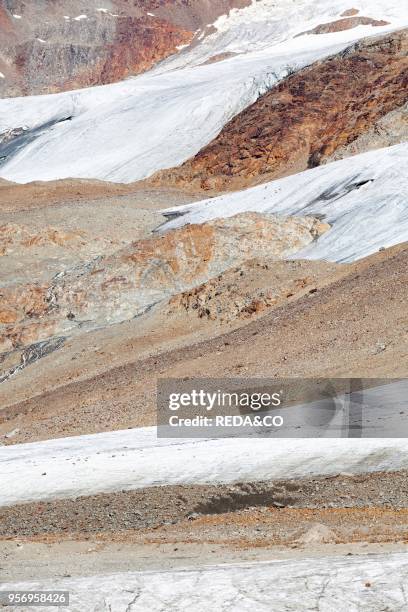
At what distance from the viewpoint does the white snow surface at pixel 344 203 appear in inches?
1334

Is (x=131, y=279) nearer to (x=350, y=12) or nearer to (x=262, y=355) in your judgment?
(x=262, y=355)

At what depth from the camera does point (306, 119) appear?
60312 millimetres

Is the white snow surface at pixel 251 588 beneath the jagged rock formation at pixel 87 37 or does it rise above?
beneath

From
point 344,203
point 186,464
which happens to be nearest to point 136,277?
point 344,203

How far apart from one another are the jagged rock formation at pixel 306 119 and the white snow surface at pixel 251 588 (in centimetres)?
4392

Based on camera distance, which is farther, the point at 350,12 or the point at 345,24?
the point at 350,12

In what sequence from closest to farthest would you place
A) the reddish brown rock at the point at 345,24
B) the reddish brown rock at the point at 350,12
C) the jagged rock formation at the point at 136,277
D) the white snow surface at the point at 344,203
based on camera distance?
the jagged rock formation at the point at 136,277 < the white snow surface at the point at 344,203 < the reddish brown rock at the point at 345,24 < the reddish brown rock at the point at 350,12

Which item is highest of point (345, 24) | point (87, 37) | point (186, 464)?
point (87, 37)

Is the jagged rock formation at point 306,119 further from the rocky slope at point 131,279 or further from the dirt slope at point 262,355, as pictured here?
the dirt slope at point 262,355

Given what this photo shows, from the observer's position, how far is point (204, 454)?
50.8 feet

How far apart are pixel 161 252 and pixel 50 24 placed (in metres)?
128

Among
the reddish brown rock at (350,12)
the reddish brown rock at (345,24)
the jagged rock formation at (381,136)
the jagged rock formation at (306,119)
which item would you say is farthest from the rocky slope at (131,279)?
the reddish brown rock at (350,12)

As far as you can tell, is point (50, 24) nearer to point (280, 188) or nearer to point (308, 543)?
point (280, 188)

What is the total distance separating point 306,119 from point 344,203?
75.1ft
